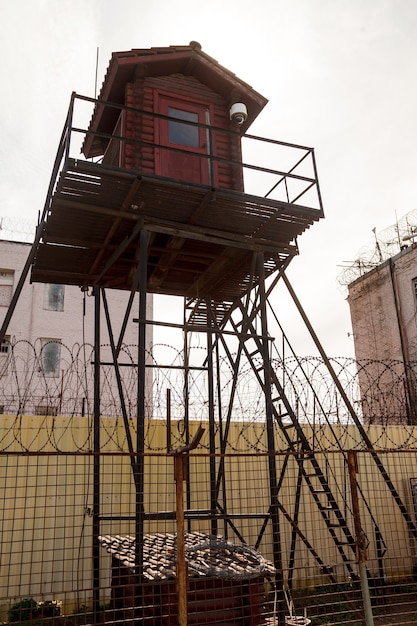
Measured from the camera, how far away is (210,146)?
9.18 meters

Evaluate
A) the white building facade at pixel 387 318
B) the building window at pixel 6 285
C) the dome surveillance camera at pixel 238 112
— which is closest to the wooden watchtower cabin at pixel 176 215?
the dome surveillance camera at pixel 238 112

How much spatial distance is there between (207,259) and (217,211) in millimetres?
1834

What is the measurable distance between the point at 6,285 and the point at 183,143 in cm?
1990

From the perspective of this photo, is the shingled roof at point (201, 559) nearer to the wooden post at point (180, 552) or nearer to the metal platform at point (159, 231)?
the wooden post at point (180, 552)

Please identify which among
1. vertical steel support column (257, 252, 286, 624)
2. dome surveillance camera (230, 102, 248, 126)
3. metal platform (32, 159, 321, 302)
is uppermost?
dome surveillance camera (230, 102, 248, 126)

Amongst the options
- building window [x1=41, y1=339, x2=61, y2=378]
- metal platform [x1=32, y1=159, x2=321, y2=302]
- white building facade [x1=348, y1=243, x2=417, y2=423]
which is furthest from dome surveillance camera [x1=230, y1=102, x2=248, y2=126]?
building window [x1=41, y1=339, x2=61, y2=378]

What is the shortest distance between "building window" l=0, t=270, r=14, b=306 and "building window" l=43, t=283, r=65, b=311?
1.72 m

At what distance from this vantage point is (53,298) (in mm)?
28609

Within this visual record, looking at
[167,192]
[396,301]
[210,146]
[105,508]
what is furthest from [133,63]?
[396,301]

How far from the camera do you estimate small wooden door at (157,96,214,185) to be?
10023 mm

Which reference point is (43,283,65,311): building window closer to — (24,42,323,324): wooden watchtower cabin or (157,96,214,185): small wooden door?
(24,42,323,324): wooden watchtower cabin

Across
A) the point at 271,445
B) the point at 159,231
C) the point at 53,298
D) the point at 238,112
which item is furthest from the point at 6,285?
the point at 271,445

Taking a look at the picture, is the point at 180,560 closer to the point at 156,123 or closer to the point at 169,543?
the point at 169,543

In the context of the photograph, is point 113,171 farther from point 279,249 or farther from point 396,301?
point 396,301
